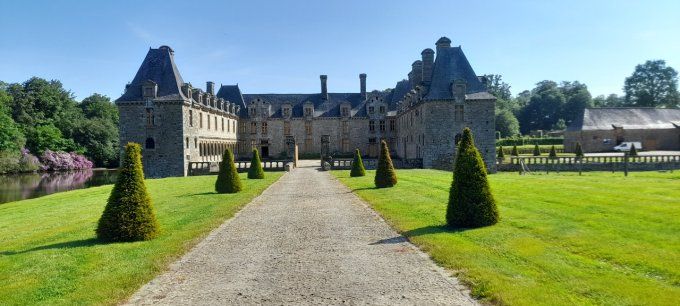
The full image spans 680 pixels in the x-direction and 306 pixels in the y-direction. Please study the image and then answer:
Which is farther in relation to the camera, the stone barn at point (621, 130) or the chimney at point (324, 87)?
the chimney at point (324, 87)

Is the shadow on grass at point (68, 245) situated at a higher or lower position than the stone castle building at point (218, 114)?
lower

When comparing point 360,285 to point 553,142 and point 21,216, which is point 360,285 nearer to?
point 21,216

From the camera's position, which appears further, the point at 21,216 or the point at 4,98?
the point at 4,98

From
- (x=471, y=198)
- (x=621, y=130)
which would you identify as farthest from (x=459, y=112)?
(x=621, y=130)

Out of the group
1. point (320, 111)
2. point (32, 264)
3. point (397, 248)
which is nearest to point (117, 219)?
point (32, 264)

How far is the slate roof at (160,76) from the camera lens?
3922cm

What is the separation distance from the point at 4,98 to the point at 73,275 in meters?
68.6

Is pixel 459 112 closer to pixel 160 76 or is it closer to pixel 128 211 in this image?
pixel 160 76

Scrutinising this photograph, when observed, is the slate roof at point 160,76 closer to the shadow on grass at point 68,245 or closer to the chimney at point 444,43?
the chimney at point 444,43

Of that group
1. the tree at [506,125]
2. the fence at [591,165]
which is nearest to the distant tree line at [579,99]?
the tree at [506,125]

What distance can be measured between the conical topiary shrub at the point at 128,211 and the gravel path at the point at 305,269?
162 cm

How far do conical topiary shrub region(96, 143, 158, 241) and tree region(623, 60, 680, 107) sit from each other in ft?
330

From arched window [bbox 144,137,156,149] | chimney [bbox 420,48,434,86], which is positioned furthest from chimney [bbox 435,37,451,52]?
arched window [bbox 144,137,156,149]

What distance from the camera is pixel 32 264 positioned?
9039mm
